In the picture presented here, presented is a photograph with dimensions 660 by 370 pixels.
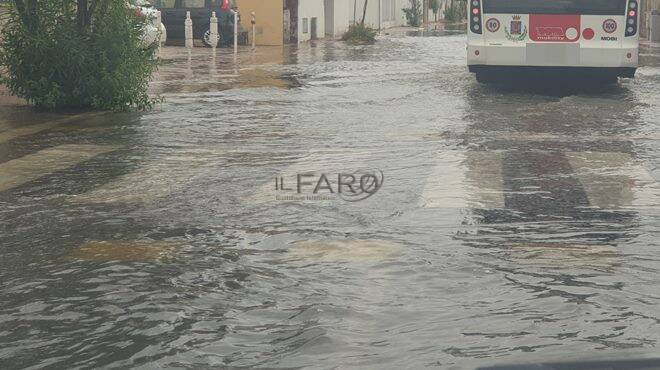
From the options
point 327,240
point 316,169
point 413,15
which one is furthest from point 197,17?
point 413,15

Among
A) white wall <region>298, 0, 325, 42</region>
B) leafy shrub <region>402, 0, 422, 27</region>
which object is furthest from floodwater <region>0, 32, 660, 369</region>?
leafy shrub <region>402, 0, 422, 27</region>

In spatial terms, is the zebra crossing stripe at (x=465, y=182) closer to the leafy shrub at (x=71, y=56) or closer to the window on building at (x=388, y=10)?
the leafy shrub at (x=71, y=56)

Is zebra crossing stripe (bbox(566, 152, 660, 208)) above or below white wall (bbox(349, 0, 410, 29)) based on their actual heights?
below

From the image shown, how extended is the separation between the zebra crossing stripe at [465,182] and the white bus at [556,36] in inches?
324

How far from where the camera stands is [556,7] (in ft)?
64.7

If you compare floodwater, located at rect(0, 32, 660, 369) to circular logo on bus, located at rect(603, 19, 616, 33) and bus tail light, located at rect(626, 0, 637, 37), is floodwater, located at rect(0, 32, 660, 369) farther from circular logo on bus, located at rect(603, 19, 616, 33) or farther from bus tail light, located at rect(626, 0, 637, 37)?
circular logo on bus, located at rect(603, 19, 616, 33)

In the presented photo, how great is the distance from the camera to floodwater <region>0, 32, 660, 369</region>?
17.8 feet

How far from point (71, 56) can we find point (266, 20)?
24.7 metres

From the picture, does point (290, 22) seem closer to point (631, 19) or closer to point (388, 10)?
point (631, 19)

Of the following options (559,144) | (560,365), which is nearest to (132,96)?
(559,144)

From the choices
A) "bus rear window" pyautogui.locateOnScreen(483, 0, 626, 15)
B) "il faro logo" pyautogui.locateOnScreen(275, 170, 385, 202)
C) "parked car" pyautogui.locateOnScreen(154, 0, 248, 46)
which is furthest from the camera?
"parked car" pyautogui.locateOnScreen(154, 0, 248, 46)

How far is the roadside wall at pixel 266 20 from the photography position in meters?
40.1

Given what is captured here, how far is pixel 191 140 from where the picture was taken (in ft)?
42.9

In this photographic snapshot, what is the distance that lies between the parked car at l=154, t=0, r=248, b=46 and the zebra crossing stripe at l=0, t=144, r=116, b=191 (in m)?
24.8
